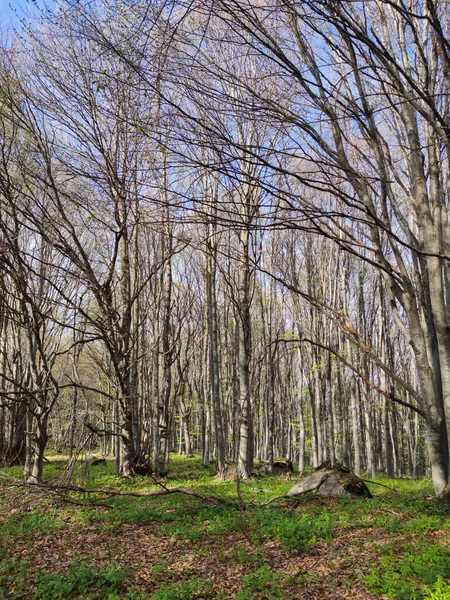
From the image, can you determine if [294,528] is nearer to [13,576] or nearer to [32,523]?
[13,576]

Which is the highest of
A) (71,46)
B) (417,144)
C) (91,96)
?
(71,46)

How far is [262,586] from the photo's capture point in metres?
3.84

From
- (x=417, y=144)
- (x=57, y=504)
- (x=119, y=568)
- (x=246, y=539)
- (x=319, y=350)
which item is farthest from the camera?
(x=319, y=350)

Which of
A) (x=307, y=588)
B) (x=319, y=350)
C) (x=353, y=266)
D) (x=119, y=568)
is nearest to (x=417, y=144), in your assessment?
(x=307, y=588)

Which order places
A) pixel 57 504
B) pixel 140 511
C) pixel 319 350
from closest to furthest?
pixel 140 511 → pixel 57 504 → pixel 319 350

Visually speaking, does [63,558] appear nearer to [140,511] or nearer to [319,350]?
[140,511]

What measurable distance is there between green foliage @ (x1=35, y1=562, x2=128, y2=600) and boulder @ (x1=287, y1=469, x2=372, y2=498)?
3.82 meters

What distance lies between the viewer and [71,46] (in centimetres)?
650

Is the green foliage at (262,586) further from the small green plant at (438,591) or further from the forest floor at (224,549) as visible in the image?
the small green plant at (438,591)

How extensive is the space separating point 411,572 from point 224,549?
6.92ft

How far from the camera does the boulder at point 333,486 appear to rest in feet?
23.3

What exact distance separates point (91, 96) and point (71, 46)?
2.45 feet

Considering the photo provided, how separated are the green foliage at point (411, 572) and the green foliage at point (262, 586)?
32.2 inches

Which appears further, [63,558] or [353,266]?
[353,266]
